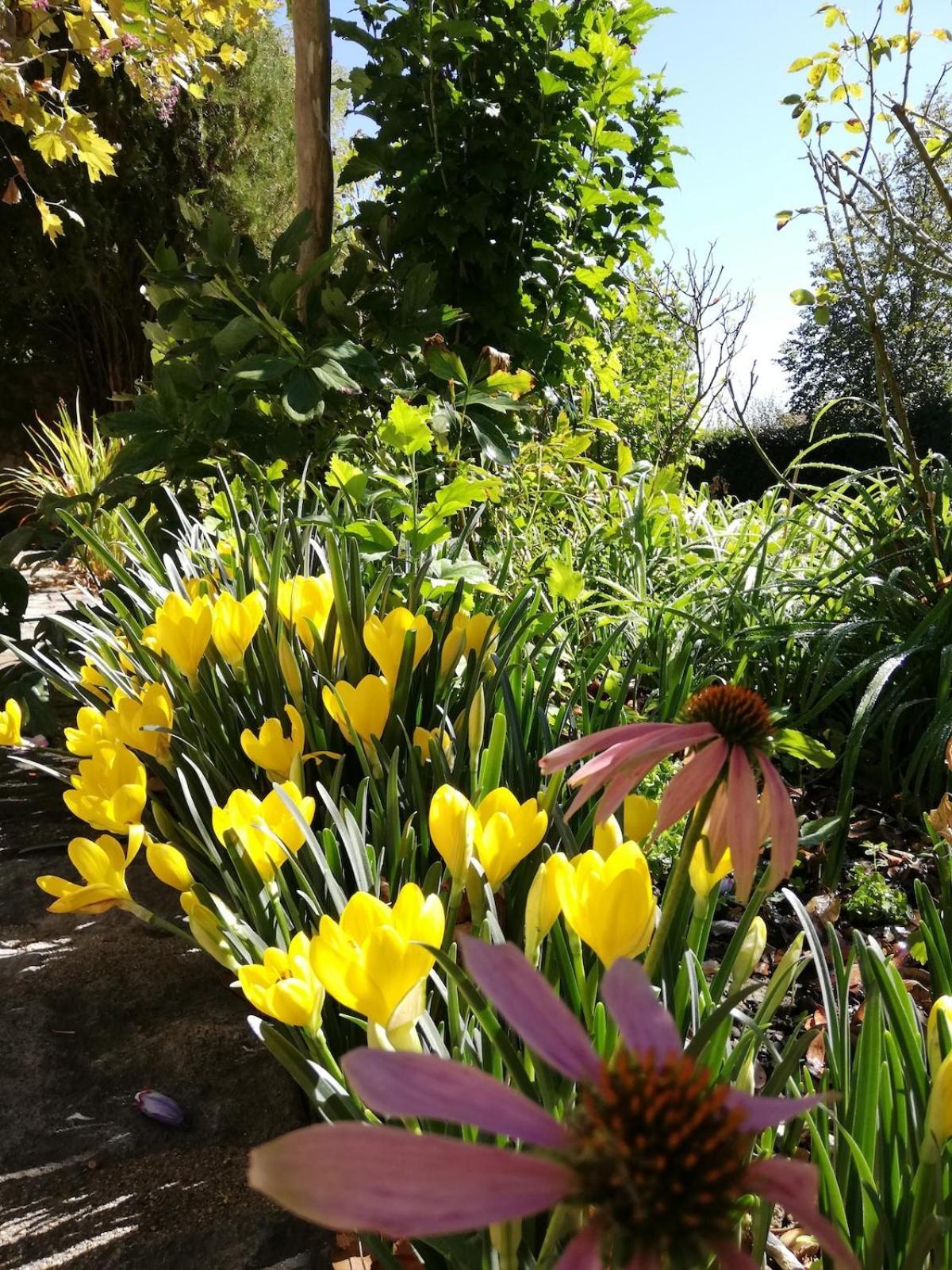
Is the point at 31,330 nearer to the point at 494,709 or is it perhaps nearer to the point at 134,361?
the point at 134,361

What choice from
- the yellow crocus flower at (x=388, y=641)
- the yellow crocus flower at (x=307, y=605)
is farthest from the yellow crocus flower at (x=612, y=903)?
the yellow crocus flower at (x=307, y=605)

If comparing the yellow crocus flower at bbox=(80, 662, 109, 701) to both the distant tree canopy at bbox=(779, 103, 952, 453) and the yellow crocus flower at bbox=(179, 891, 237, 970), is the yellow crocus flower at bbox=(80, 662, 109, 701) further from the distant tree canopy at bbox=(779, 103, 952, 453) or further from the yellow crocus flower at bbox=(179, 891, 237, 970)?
the distant tree canopy at bbox=(779, 103, 952, 453)

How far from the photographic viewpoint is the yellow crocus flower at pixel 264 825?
0.69 m

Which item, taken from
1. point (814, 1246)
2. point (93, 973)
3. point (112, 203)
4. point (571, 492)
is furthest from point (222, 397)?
point (112, 203)

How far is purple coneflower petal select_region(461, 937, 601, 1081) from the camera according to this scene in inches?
11.1

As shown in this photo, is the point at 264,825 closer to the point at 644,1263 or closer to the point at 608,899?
the point at 608,899

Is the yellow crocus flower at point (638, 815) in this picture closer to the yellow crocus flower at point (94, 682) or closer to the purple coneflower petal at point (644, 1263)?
the purple coneflower petal at point (644, 1263)

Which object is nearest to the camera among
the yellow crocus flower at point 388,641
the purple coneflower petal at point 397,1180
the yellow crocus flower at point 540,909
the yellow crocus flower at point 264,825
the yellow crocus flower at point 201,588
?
the purple coneflower petal at point 397,1180

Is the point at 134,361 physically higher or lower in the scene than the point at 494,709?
higher

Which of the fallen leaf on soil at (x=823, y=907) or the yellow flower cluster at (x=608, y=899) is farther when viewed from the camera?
the fallen leaf on soil at (x=823, y=907)

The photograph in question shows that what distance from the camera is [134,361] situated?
A: 419 inches

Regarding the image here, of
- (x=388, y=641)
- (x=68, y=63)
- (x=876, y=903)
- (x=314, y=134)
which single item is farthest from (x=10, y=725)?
(x=68, y=63)

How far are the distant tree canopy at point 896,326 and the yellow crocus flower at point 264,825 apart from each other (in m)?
2.21

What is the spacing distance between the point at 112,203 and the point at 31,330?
2168mm
